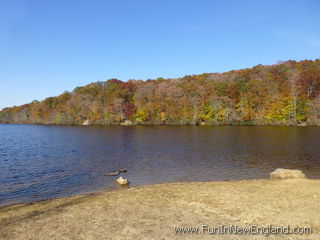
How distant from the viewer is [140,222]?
37.2 feet

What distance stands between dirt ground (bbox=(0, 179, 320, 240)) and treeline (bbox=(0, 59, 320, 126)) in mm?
100816

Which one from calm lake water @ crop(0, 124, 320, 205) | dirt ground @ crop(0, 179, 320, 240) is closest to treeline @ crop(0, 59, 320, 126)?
calm lake water @ crop(0, 124, 320, 205)

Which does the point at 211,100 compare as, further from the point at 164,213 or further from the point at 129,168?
the point at 164,213

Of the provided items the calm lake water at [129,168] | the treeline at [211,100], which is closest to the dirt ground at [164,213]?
the calm lake water at [129,168]

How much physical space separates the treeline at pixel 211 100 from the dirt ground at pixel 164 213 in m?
101

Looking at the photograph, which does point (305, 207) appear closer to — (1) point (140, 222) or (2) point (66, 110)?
(1) point (140, 222)

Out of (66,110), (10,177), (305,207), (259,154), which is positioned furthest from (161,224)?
(66,110)

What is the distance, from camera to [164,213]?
12.5 meters

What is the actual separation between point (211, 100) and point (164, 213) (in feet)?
360

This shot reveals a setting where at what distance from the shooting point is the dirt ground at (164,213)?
10258 millimetres

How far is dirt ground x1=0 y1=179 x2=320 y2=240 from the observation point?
10258mm

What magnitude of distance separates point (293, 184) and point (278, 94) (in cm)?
10655

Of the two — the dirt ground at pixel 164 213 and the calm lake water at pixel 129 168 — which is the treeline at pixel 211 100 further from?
the dirt ground at pixel 164 213

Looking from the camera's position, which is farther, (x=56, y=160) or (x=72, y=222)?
(x=56, y=160)
